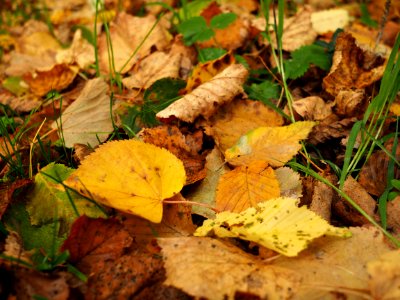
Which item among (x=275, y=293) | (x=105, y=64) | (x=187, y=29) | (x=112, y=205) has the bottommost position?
(x=275, y=293)

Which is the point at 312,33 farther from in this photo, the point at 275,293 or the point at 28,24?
the point at 28,24

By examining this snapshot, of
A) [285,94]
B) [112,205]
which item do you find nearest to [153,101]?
[285,94]

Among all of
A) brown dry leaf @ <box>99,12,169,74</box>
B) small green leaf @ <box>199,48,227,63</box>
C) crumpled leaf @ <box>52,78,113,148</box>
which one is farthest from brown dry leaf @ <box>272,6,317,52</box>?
crumpled leaf @ <box>52,78,113,148</box>

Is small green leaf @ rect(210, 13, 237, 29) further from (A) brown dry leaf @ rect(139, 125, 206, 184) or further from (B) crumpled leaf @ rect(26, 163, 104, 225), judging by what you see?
(B) crumpled leaf @ rect(26, 163, 104, 225)

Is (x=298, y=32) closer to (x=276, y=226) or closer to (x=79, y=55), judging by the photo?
(x=79, y=55)

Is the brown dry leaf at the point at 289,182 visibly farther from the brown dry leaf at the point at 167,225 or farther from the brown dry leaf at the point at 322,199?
the brown dry leaf at the point at 167,225

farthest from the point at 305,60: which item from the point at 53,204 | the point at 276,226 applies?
the point at 53,204
